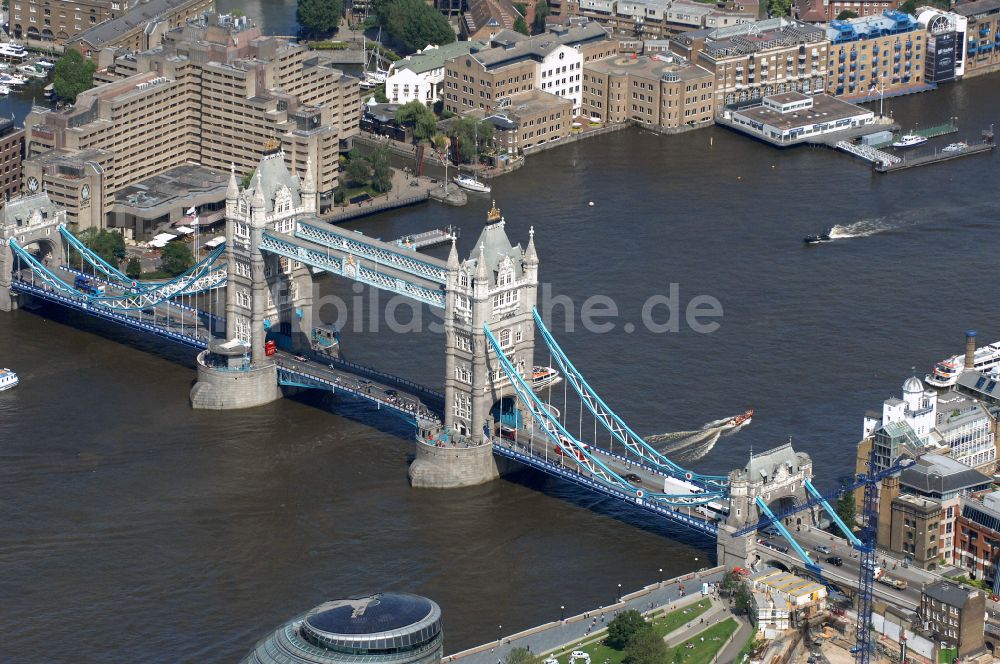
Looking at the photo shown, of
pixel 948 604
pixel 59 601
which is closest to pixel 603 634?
pixel 948 604

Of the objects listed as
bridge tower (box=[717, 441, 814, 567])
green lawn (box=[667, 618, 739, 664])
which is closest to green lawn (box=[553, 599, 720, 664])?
green lawn (box=[667, 618, 739, 664])

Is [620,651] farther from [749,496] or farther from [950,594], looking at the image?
[950,594]

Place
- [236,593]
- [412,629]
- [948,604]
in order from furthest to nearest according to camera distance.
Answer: [236,593] < [948,604] < [412,629]

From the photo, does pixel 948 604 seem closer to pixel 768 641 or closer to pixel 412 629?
pixel 768 641

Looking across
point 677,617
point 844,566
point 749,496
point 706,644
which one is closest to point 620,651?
point 706,644

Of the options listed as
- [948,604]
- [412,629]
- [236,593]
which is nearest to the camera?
[412,629]

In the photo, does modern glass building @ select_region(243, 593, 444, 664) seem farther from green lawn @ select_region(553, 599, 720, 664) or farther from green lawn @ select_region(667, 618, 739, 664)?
green lawn @ select_region(667, 618, 739, 664)

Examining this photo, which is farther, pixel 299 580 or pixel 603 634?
pixel 299 580
